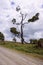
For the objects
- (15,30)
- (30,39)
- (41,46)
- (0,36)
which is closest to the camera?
(41,46)

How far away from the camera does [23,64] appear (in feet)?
47.0

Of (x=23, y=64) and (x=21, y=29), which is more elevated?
(x=21, y=29)

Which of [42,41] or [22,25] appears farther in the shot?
[22,25]

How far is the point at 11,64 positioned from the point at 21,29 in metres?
27.0

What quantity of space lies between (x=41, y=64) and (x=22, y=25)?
2644cm

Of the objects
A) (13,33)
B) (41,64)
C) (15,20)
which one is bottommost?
(41,64)

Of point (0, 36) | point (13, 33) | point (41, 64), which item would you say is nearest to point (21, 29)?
point (13, 33)

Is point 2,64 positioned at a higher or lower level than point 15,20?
lower

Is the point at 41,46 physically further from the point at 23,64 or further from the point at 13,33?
the point at 13,33

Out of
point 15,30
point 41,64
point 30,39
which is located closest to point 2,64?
point 41,64

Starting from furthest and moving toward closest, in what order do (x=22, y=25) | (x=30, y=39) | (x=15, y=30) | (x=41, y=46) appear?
(x=30, y=39) → (x=15, y=30) → (x=22, y=25) → (x=41, y=46)

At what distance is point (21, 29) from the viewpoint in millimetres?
41312

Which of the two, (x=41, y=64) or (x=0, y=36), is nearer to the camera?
(x=41, y=64)

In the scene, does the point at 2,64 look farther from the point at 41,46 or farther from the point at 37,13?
the point at 37,13
